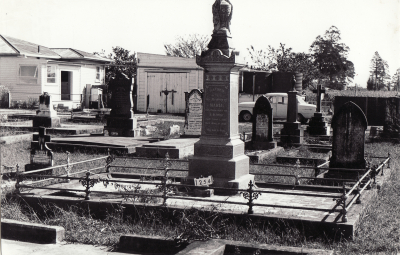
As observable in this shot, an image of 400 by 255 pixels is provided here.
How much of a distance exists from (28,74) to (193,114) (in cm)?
1962

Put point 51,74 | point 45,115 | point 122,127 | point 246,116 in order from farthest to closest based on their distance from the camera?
point 51,74 → point 246,116 → point 45,115 → point 122,127

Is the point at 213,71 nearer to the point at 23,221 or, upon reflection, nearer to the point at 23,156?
the point at 23,221

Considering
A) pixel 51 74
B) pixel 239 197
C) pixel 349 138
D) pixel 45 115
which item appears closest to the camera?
pixel 239 197

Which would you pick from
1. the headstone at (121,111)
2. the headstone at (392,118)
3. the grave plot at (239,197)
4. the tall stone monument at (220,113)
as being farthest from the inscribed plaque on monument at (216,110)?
the headstone at (392,118)

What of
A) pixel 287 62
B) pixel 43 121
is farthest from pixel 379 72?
pixel 43 121

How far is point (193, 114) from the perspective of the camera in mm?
18422

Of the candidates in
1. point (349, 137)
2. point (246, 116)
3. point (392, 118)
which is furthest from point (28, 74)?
point (349, 137)

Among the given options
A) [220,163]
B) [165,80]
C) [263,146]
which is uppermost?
[165,80]

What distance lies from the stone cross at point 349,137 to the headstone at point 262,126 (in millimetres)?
5303

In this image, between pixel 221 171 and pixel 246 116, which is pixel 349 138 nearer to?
pixel 221 171

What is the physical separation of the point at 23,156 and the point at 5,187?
502 cm

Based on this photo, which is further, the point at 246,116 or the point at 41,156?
the point at 246,116

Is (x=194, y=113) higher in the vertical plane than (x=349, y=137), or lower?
higher

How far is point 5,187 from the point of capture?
9.82 metres
